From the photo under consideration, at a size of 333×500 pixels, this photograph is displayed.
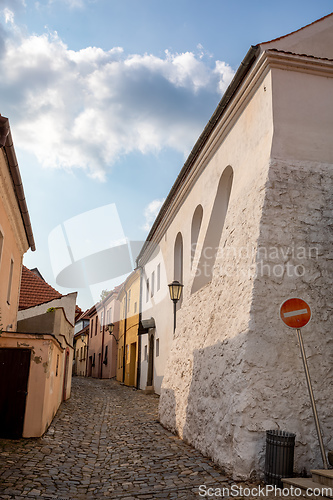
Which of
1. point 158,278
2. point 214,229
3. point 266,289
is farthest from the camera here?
point 158,278

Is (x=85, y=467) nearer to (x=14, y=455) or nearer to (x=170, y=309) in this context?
(x=14, y=455)

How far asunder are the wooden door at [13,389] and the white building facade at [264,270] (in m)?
3.23

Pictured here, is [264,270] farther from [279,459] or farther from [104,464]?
[104,464]

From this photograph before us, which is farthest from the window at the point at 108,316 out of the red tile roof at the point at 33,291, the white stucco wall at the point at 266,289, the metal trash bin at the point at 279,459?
the metal trash bin at the point at 279,459

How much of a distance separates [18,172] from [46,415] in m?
5.14

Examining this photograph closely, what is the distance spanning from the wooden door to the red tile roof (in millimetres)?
8486

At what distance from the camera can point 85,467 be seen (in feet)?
22.4

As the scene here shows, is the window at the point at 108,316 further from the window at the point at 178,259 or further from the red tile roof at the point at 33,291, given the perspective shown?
the window at the point at 178,259

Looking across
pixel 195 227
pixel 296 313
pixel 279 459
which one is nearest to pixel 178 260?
pixel 195 227

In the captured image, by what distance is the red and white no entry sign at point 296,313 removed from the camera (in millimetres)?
5516

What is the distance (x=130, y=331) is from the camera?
23.7m

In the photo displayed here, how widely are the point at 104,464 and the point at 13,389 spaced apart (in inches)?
107

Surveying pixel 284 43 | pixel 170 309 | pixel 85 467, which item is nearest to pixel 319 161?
pixel 284 43

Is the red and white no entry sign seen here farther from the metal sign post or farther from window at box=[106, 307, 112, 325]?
window at box=[106, 307, 112, 325]
